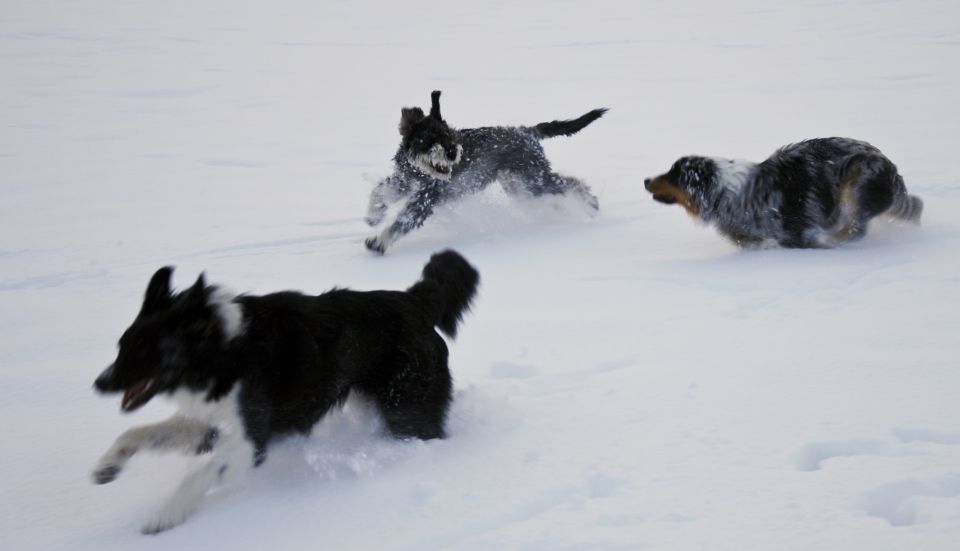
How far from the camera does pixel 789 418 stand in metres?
3.50

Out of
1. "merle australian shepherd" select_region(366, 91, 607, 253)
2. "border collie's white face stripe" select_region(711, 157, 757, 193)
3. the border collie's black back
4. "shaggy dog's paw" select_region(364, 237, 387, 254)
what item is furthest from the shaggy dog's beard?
the border collie's black back

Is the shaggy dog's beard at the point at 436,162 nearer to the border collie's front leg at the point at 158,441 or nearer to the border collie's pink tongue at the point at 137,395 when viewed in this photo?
the border collie's front leg at the point at 158,441

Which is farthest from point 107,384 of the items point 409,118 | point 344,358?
point 409,118

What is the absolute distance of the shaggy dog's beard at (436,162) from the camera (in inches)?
266

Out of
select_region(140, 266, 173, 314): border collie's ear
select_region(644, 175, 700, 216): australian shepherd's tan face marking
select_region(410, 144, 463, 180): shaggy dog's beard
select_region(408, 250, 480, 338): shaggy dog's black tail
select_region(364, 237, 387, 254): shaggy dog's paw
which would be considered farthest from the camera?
select_region(410, 144, 463, 180): shaggy dog's beard

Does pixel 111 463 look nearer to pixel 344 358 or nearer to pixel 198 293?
pixel 198 293

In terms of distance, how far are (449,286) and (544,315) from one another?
118cm

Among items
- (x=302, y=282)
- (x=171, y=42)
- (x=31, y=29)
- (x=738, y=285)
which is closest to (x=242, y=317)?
(x=302, y=282)

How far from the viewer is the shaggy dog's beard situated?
6.77 metres

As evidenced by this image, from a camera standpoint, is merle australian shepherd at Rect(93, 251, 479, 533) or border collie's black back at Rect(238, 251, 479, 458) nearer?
merle australian shepherd at Rect(93, 251, 479, 533)

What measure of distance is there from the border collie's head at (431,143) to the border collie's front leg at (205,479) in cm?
395

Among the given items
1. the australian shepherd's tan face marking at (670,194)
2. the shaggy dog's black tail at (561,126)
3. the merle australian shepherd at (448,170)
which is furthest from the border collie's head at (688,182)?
the shaggy dog's black tail at (561,126)

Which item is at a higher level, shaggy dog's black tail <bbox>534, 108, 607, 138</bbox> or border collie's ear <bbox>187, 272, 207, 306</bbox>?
shaggy dog's black tail <bbox>534, 108, 607, 138</bbox>

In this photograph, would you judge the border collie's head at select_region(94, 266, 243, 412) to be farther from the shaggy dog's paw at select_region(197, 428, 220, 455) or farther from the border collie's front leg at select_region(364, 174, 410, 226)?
the border collie's front leg at select_region(364, 174, 410, 226)
